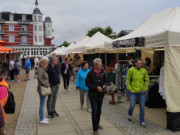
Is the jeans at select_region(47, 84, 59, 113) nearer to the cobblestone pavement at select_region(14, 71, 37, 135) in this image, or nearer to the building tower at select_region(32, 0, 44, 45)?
the cobblestone pavement at select_region(14, 71, 37, 135)

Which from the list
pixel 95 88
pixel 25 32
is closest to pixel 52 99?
pixel 95 88

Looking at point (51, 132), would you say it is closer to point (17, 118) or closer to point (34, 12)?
point (17, 118)

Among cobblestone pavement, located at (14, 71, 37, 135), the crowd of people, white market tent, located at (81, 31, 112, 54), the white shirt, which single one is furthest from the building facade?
the crowd of people

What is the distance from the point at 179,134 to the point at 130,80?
1.80 metres

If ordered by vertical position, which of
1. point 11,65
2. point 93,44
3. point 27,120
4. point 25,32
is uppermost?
point 25,32

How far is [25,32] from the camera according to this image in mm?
68938

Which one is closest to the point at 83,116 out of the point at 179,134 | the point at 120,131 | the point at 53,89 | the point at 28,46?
the point at 53,89

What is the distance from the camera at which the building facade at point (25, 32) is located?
67938 millimetres

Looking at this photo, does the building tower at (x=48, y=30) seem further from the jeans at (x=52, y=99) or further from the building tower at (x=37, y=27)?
the jeans at (x=52, y=99)

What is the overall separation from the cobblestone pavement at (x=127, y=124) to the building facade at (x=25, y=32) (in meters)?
62.6

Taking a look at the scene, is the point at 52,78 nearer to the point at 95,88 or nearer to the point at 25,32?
the point at 95,88

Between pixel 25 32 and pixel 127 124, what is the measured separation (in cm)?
6690

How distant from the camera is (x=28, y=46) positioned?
68.3 metres

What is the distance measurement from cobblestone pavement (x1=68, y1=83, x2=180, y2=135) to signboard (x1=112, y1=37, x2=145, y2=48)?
2.20 meters
